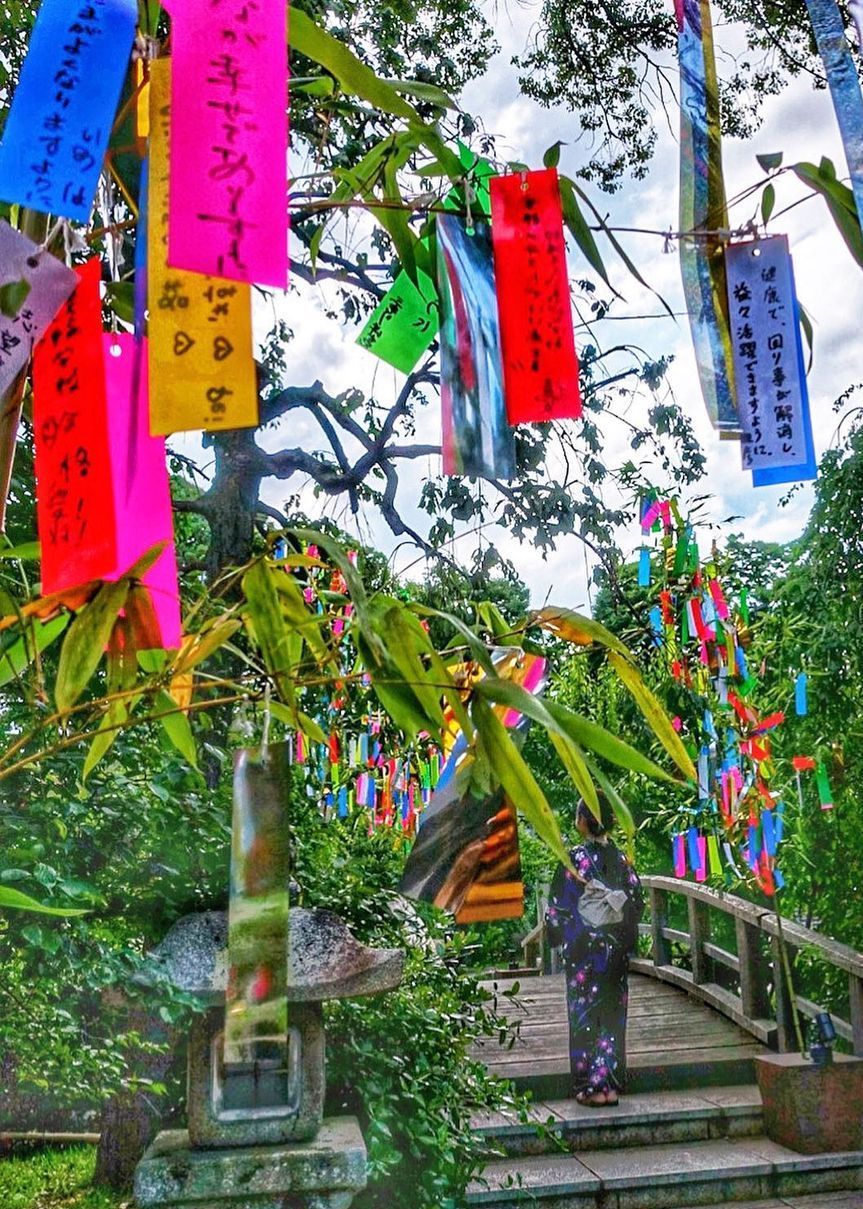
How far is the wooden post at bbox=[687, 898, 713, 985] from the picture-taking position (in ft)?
20.1

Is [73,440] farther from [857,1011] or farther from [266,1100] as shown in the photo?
[857,1011]

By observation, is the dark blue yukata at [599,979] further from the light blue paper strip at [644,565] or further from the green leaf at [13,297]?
the green leaf at [13,297]

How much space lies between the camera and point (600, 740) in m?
0.98

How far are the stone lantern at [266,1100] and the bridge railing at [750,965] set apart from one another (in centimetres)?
291

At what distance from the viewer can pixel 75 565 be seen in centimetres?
90

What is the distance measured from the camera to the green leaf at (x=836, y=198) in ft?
Result: 3.58

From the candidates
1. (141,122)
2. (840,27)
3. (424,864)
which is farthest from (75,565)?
(840,27)

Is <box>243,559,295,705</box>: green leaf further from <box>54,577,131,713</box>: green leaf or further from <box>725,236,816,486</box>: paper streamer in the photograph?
<box>725,236,816,486</box>: paper streamer

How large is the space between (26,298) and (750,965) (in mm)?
Result: 5423

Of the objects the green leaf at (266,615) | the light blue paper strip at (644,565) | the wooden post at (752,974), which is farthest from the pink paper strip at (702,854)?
the green leaf at (266,615)

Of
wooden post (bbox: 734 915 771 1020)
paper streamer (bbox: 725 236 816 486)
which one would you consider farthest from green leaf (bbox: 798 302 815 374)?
wooden post (bbox: 734 915 771 1020)

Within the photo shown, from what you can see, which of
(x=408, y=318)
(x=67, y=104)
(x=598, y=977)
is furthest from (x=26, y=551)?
(x=598, y=977)

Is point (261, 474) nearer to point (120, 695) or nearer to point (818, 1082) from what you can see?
point (120, 695)

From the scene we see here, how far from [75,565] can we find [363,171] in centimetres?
52
